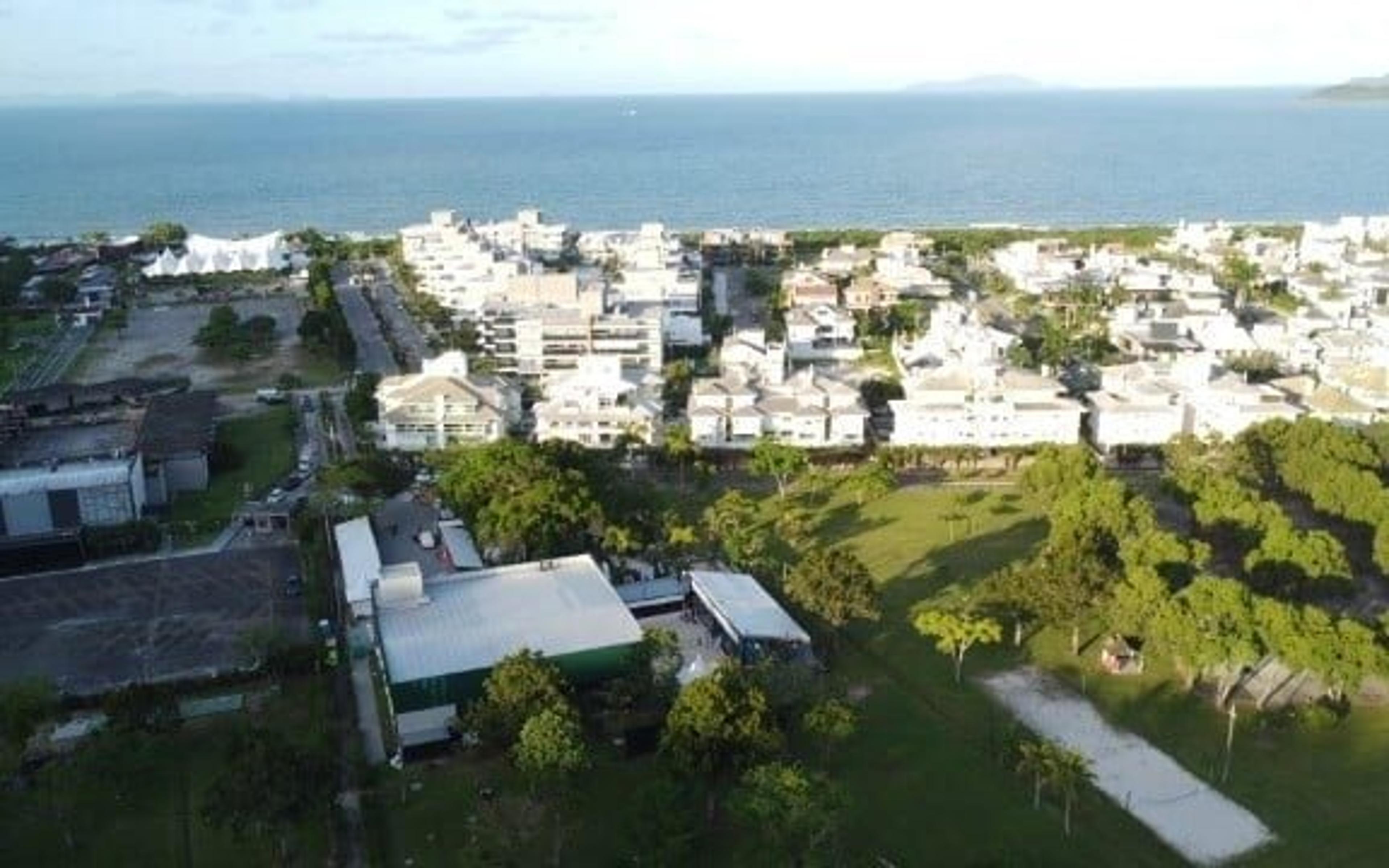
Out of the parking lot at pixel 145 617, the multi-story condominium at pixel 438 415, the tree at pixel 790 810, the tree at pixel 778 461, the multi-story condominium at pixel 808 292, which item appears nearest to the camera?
the tree at pixel 790 810

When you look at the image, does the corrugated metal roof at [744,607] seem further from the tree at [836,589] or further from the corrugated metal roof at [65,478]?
the corrugated metal roof at [65,478]

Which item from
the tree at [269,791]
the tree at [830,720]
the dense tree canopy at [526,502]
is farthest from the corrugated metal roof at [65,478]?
the tree at [830,720]

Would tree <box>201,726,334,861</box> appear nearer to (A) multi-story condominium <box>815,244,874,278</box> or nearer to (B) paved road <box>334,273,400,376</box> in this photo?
(B) paved road <box>334,273,400,376</box>

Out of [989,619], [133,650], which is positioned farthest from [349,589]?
[989,619]

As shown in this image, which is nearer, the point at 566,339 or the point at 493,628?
the point at 493,628

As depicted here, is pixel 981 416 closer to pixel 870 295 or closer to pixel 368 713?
pixel 870 295

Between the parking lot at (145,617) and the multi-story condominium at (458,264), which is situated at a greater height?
the multi-story condominium at (458,264)

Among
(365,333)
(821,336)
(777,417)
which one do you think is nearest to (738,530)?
(777,417)

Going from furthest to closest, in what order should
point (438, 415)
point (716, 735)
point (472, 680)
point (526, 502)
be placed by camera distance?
point (438, 415) < point (526, 502) < point (472, 680) < point (716, 735)
